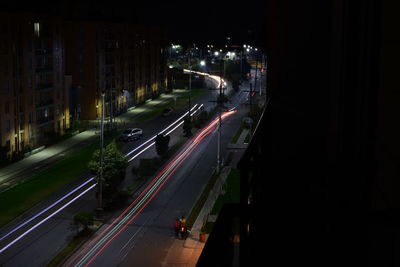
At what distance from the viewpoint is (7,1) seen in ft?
109

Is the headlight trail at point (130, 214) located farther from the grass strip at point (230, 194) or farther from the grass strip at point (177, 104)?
the grass strip at point (177, 104)

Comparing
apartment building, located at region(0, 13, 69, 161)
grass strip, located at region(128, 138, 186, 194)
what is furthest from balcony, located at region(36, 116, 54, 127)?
grass strip, located at region(128, 138, 186, 194)

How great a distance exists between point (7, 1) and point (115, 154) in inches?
605

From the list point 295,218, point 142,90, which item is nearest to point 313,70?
point 295,218

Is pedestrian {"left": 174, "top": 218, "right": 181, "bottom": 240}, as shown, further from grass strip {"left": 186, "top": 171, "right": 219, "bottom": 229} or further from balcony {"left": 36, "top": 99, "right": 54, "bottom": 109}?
balcony {"left": 36, "top": 99, "right": 54, "bottom": 109}

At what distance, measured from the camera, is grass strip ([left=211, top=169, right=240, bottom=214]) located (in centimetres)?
2153

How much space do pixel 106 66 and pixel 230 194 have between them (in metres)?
27.0

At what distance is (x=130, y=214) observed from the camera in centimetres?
2169

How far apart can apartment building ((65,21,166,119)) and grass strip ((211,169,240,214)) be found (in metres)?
15.0

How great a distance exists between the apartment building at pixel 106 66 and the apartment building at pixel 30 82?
401 cm

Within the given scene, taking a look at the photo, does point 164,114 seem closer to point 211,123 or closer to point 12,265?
point 211,123

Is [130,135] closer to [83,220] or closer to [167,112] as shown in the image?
[167,112]

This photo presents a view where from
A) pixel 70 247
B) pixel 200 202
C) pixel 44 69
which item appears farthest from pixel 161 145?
pixel 70 247

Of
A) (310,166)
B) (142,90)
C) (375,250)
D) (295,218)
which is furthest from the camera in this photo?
(142,90)
